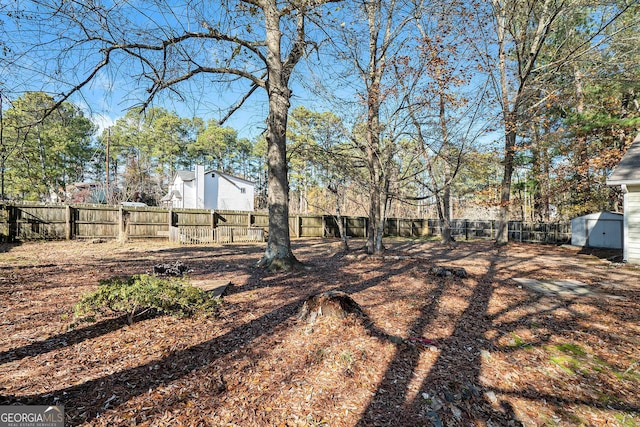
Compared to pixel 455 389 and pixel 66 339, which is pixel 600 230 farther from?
pixel 66 339

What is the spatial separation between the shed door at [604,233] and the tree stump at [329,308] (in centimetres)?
1457

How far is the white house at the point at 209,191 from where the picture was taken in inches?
1053

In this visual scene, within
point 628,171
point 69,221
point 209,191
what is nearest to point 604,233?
point 628,171

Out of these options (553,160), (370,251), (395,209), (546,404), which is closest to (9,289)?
(546,404)

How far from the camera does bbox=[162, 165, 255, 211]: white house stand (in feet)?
87.8

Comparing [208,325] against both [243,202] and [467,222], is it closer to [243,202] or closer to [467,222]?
[467,222]

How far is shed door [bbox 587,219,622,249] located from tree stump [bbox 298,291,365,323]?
14.6 metres

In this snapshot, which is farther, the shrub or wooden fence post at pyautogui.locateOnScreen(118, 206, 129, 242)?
wooden fence post at pyautogui.locateOnScreen(118, 206, 129, 242)

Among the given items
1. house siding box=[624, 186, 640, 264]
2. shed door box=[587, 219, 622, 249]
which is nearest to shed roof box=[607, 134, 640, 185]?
house siding box=[624, 186, 640, 264]

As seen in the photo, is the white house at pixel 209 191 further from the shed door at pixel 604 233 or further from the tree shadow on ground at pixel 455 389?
the tree shadow on ground at pixel 455 389

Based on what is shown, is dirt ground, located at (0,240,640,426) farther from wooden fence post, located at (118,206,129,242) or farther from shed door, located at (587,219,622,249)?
shed door, located at (587,219,622,249)

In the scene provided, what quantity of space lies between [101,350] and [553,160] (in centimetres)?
1919

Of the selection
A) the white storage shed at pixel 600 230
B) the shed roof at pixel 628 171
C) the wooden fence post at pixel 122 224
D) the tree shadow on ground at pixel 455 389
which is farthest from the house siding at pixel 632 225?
the wooden fence post at pixel 122 224

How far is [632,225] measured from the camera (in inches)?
326
